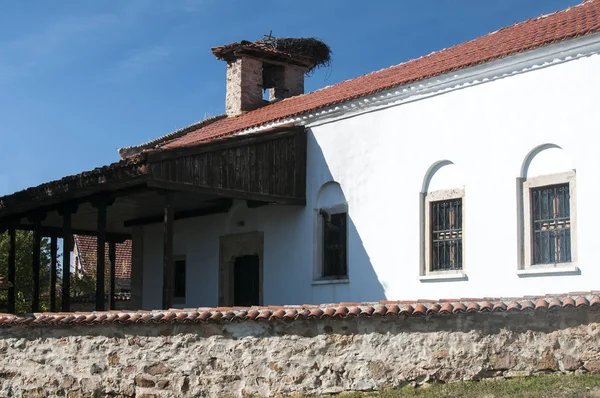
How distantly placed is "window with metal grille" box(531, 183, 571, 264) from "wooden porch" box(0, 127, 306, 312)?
17.6 feet

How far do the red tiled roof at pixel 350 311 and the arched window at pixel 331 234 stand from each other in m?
5.97

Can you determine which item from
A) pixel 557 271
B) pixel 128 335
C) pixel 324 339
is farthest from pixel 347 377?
pixel 557 271

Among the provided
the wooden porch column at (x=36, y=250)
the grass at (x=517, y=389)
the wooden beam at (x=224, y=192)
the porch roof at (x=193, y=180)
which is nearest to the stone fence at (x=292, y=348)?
the grass at (x=517, y=389)

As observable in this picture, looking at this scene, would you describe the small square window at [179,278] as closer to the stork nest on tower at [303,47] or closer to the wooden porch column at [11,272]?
the wooden porch column at [11,272]

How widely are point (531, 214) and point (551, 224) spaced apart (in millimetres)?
360

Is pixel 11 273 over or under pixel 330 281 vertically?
over

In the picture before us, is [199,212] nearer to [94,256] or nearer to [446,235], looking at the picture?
[446,235]

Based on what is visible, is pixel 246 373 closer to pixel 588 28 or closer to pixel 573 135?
pixel 573 135

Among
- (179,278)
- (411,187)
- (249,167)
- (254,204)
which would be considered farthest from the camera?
(179,278)

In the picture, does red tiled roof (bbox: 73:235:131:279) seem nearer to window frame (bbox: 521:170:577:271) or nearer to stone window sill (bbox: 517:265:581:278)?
window frame (bbox: 521:170:577:271)

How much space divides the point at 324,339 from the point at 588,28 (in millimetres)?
6491

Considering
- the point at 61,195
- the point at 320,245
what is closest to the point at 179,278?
the point at 61,195

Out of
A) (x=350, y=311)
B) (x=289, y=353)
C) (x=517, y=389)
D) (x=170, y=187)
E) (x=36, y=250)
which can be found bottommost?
(x=517, y=389)

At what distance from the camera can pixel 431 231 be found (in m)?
15.0
